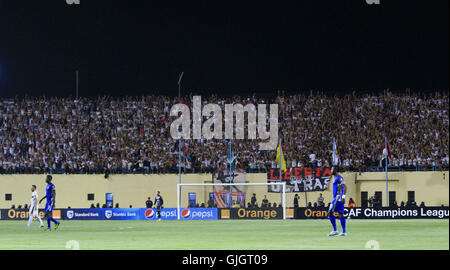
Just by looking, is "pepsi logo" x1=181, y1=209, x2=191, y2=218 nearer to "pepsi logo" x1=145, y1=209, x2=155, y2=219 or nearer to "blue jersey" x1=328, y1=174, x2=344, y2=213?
"pepsi logo" x1=145, y1=209, x2=155, y2=219

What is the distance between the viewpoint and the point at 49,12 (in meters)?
66.6

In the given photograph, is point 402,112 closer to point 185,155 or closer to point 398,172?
point 398,172

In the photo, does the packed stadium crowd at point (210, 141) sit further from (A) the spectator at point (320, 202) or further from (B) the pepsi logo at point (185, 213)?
(B) the pepsi logo at point (185, 213)

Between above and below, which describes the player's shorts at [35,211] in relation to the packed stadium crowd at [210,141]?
below

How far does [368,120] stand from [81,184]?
24527 millimetres

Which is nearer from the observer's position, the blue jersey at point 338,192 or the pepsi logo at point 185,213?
the blue jersey at point 338,192

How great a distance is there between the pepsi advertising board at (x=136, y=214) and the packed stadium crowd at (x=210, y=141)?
9235mm

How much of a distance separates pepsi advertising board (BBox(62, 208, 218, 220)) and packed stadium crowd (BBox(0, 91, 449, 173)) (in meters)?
9.23

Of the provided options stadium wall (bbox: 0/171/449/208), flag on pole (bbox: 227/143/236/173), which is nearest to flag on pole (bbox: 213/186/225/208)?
flag on pole (bbox: 227/143/236/173)

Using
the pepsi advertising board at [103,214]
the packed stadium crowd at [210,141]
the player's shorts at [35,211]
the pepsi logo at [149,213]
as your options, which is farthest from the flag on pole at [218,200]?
the player's shorts at [35,211]

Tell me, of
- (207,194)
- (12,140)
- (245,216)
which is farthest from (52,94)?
(245,216)

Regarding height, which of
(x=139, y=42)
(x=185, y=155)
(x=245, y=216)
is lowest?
(x=245, y=216)

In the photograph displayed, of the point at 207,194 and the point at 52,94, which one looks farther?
the point at 52,94

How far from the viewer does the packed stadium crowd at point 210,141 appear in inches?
2431
